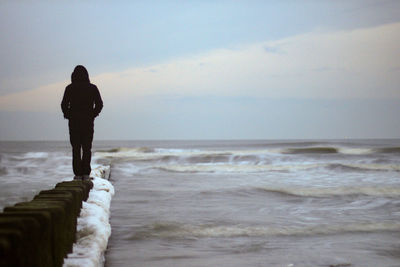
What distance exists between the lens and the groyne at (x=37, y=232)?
5.68 ft

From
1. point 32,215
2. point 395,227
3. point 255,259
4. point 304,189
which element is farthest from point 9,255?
point 304,189

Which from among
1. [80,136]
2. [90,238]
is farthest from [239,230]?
[80,136]

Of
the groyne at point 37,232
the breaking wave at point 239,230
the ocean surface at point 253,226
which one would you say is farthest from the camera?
the breaking wave at point 239,230

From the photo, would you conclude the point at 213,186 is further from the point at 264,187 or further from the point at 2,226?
the point at 2,226

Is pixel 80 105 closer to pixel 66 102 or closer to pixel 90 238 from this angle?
pixel 66 102

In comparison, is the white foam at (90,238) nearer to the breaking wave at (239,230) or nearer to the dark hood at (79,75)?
the breaking wave at (239,230)

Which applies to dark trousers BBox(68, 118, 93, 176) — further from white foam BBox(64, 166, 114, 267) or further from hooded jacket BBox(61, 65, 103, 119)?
white foam BBox(64, 166, 114, 267)

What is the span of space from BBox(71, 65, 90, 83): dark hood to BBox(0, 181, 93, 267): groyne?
2968 mm

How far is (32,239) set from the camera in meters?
1.99

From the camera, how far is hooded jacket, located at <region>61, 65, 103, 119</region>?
5.78 metres

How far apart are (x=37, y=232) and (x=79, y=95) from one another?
3929mm

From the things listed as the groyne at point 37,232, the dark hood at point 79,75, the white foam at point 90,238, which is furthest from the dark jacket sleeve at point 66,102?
the groyne at point 37,232

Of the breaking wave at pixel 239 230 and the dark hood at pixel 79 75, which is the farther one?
the dark hood at pixel 79 75

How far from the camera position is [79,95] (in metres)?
5.78
